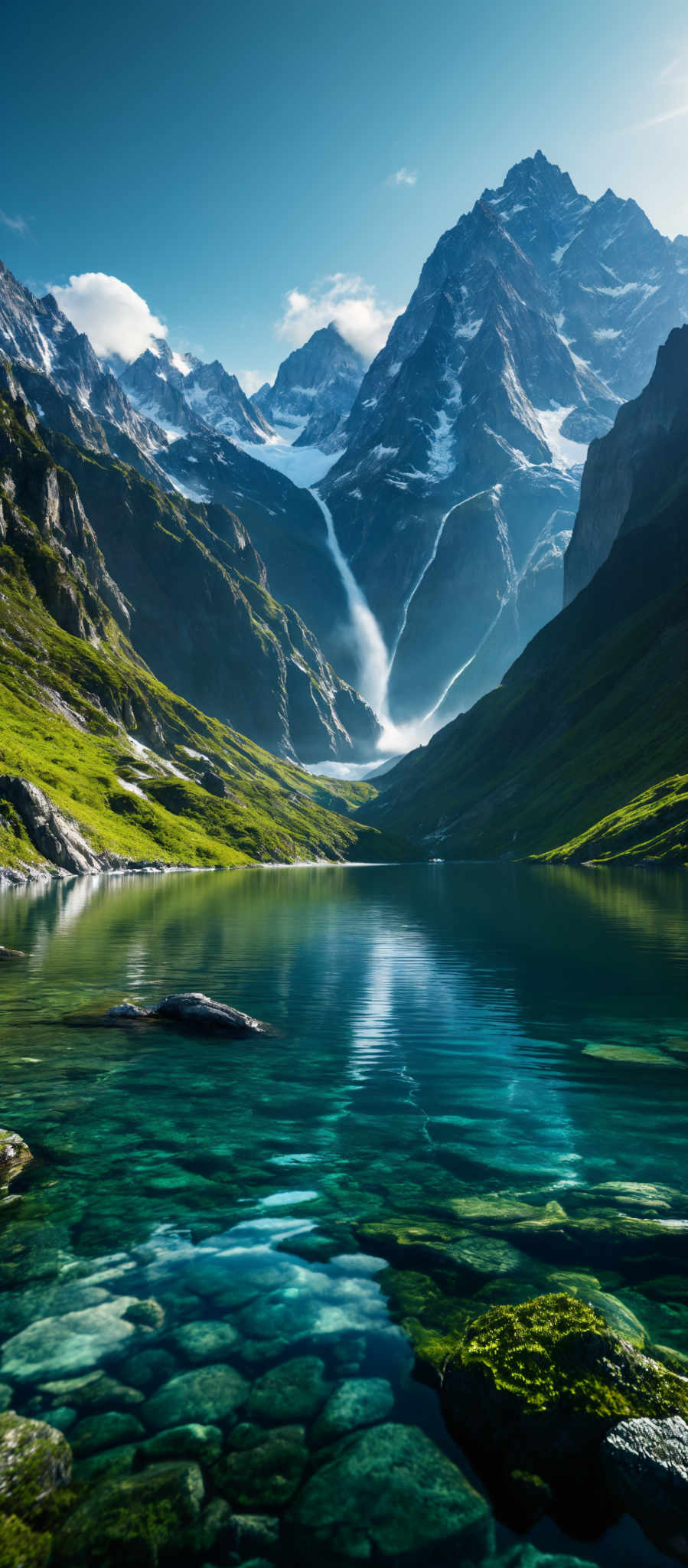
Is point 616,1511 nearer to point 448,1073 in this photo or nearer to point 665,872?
point 448,1073

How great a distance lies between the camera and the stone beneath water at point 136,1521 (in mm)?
7035

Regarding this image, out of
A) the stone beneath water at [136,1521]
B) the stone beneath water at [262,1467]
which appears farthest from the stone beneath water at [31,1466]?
the stone beneath water at [262,1467]

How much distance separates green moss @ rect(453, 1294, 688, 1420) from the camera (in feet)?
28.3

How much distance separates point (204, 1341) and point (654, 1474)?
574cm

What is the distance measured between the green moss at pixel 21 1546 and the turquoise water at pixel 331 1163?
1211 mm

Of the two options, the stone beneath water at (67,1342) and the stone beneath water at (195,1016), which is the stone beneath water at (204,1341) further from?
the stone beneath water at (195,1016)

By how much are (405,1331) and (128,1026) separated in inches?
818

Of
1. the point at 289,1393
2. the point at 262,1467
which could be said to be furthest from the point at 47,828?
the point at 262,1467

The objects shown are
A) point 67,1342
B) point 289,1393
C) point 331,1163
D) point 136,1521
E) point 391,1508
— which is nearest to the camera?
point 136,1521

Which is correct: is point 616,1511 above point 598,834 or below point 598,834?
below

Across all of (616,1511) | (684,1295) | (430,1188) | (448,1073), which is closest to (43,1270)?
(430,1188)

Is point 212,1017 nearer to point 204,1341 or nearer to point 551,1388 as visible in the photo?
point 204,1341

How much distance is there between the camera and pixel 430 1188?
1562 cm

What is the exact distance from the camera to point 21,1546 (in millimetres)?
7078
